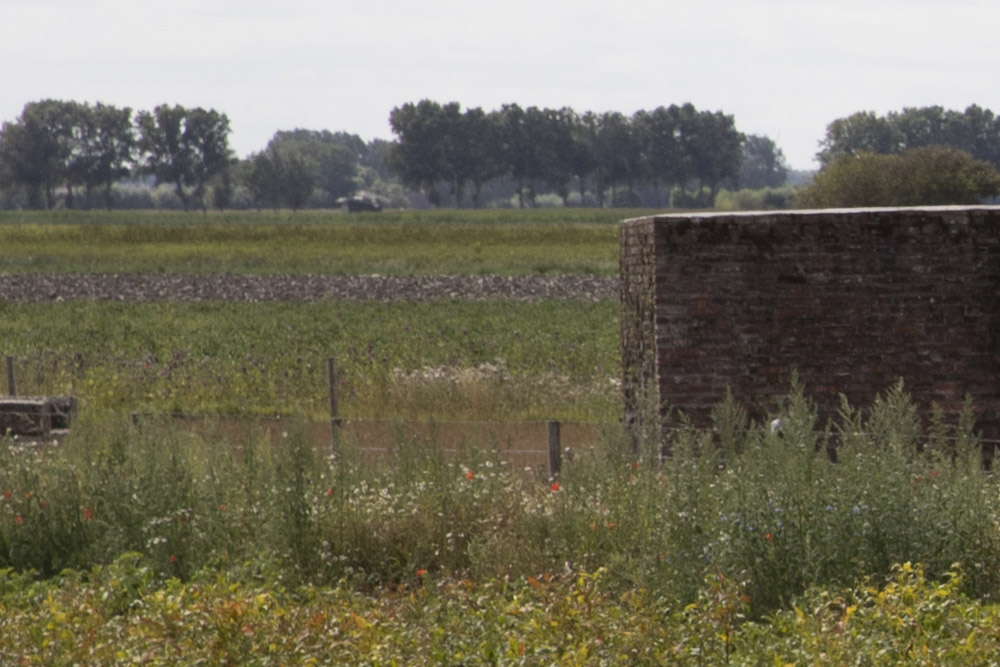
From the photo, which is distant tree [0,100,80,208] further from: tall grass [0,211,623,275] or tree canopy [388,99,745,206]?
tall grass [0,211,623,275]

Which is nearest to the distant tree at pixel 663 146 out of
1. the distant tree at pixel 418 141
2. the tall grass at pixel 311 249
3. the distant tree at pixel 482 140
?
the distant tree at pixel 482 140

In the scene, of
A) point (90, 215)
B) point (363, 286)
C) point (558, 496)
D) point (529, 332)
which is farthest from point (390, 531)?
point (90, 215)

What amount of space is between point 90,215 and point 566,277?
64.1 m

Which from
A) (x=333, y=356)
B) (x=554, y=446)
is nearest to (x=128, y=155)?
(x=333, y=356)

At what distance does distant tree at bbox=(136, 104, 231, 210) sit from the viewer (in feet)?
477

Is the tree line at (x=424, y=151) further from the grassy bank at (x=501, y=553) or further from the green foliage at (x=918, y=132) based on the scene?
the grassy bank at (x=501, y=553)

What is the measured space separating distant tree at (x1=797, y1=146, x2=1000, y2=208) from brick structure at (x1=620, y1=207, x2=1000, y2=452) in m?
44.0

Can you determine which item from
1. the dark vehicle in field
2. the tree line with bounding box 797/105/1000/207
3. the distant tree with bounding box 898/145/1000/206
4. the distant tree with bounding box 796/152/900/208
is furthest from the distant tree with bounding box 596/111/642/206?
the distant tree with bounding box 898/145/1000/206

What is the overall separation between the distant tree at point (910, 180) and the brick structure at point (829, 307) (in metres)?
44.0

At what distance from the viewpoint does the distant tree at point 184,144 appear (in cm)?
14538

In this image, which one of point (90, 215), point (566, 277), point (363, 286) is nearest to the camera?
point (363, 286)

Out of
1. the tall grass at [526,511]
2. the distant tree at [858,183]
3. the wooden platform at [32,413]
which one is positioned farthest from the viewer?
the distant tree at [858,183]

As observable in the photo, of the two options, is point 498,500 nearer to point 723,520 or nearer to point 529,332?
point 723,520

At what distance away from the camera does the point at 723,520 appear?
784 cm
